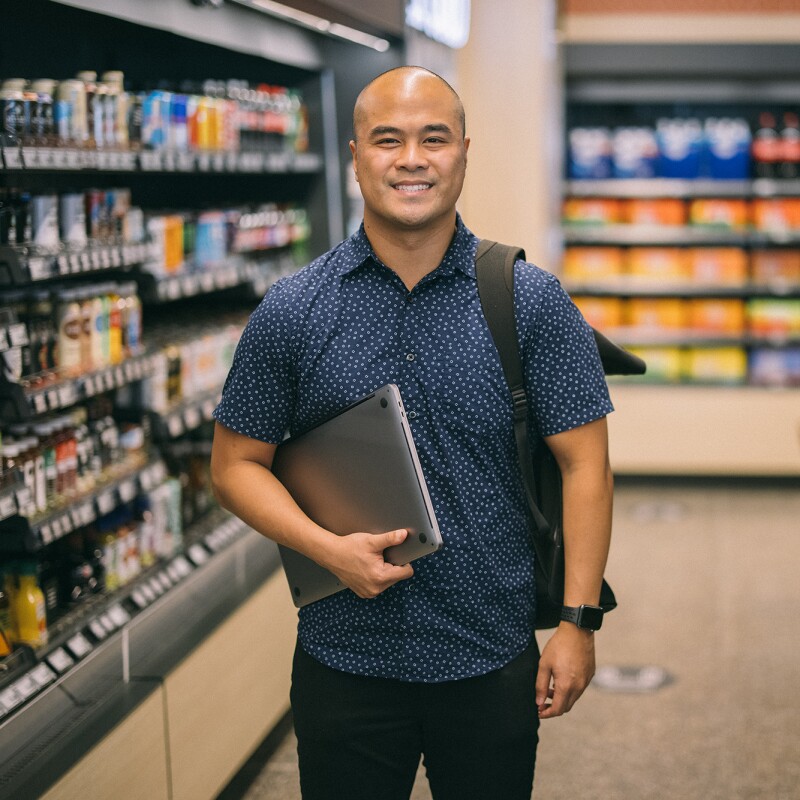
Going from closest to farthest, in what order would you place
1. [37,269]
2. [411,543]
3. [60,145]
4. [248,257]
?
[411,543] < [37,269] < [60,145] < [248,257]

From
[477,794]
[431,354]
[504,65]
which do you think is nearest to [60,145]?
[431,354]

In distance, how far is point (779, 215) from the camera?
7.27m

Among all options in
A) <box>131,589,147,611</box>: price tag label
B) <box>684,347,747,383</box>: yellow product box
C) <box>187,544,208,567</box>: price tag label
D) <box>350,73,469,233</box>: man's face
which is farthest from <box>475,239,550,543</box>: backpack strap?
<box>684,347,747,383</box>: yellow product box

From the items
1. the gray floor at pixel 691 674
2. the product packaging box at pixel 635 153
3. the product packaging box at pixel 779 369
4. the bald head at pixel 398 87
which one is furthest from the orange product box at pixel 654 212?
the bald head at pixel 398 87

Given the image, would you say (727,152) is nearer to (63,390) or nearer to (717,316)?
(717,316)

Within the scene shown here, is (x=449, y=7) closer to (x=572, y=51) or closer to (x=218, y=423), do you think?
(x=572, y=51)

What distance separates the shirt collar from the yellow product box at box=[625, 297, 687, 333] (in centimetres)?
570

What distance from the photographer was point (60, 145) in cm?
294

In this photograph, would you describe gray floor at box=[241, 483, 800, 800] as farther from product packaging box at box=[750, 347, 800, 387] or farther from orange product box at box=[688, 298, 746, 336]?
orange product box at box=[688, 298, 746, 336]

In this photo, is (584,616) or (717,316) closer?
(584,616)

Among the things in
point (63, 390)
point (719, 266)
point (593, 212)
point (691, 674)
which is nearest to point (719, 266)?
point (719, 266)

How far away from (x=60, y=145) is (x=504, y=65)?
4098 mm

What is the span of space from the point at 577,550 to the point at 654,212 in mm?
5784

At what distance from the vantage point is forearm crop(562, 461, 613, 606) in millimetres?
1991
